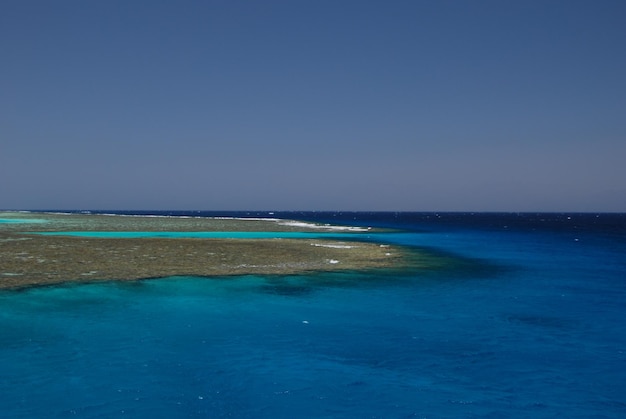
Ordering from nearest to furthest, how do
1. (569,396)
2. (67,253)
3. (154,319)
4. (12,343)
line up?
(569,396)
(12,343)
(154,319)
(67,253)

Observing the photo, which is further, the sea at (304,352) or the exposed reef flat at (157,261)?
the exposed reef flat at (157,261)

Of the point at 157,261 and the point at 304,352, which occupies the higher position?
the point at 157,261

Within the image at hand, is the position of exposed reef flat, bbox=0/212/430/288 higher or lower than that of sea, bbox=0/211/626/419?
higher

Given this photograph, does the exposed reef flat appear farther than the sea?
Yes

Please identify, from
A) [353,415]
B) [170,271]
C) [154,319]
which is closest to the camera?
[353,415]

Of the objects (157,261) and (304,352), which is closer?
(304,352)

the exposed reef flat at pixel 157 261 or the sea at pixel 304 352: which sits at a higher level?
the exposed reef flat at pixel 157 261

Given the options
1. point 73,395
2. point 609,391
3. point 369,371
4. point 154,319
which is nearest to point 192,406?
point 73,395

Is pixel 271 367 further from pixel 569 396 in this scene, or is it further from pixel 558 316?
pixel 558 316
